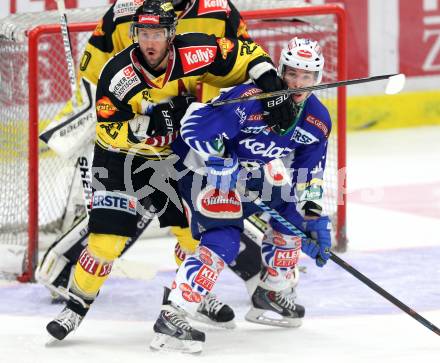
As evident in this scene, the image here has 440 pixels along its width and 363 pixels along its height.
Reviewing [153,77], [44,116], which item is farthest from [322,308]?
[44,116]

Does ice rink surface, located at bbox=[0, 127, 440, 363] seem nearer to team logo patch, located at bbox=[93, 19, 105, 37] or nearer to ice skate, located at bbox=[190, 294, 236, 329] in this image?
ice skate, located at bbox=[190, 294, 236, 329]

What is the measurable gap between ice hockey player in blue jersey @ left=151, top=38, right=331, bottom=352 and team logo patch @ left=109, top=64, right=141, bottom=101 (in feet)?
0.67

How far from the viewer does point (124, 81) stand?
12.8ft

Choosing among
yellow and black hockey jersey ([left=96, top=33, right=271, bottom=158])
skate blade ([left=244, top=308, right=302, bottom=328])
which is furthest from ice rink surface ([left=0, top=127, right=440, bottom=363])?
yellow and black hockey jersey ([left=96, top=33, right=271, bottom=158])

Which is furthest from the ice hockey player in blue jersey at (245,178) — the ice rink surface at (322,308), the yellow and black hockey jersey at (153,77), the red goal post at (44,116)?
the red goal post at (44,116)

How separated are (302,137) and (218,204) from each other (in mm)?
367

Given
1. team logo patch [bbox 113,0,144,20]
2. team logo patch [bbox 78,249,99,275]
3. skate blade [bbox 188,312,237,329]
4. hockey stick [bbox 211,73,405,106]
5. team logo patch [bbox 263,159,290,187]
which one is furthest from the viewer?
team logo patch [bbox 113,0,144,20]

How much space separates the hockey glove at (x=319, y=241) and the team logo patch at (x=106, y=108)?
75 centimetres

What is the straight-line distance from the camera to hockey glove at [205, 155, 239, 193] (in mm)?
3865

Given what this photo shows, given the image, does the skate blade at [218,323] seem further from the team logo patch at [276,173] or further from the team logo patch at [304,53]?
the team logo patch at [304,53]

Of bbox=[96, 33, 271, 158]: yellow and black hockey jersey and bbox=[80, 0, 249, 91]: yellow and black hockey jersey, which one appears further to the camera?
bbox=[80, 0, 249, 91]: yellow and black hockey jersey

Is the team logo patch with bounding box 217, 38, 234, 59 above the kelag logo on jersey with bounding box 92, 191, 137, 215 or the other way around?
above

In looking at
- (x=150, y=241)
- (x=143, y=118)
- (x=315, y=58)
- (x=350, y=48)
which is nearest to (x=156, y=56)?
(x=143, y=118)

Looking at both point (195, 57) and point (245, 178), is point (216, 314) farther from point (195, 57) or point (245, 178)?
point (195, 57)
